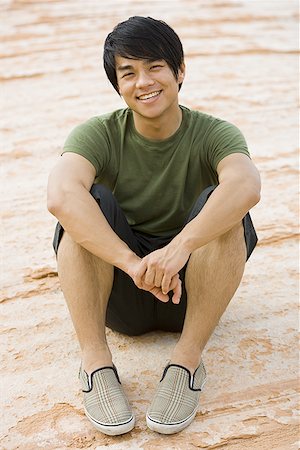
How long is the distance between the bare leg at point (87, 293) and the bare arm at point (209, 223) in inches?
5.7

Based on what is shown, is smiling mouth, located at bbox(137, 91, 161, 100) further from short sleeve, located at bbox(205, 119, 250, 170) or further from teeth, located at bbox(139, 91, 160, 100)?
short sleeve, located at bbox(205, 119, 250, 170)

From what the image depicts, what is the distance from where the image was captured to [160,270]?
5.90ft

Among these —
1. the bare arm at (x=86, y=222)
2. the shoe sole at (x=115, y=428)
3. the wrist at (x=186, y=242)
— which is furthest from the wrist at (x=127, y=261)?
the shoe sole at (x=115, y=428)

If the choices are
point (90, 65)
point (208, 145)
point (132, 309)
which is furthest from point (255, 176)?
point (90, 65)

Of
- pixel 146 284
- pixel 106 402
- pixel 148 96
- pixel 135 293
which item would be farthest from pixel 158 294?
pixel 148 96

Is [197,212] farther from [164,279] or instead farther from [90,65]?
[90,65]

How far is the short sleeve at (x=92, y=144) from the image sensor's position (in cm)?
198

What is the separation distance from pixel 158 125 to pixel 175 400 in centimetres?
73

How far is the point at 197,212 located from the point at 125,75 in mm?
417

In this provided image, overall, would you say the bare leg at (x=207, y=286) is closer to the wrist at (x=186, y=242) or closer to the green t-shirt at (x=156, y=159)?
the wrist at (x=186, y=242)

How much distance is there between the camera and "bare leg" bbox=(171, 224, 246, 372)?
1.88 m

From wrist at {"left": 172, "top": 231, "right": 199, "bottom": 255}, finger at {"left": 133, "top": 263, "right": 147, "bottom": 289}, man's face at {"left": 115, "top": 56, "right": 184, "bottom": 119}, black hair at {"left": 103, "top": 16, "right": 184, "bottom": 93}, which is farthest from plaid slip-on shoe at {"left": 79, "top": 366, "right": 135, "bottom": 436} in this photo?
black hair at {"left": 103, "top": 16, "right": 184, "bottom": 93}

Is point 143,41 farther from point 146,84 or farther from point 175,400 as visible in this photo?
point 175,400

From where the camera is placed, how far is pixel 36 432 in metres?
1.82
